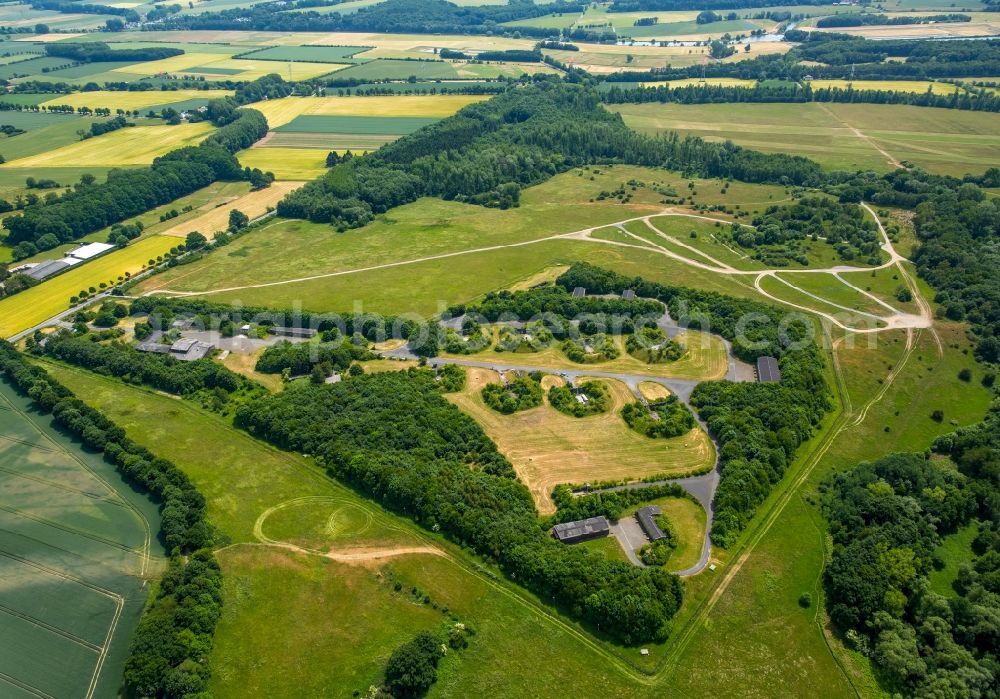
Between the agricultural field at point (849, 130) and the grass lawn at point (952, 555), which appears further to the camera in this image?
the agricultural field at point (849, 130)

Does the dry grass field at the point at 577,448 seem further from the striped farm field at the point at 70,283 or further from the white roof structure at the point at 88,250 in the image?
the white roof structure at the point at 88,250

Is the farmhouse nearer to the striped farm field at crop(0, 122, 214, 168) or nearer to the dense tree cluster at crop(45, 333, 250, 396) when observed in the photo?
the dense tree cluster at crop(45, 333, 250, 396)

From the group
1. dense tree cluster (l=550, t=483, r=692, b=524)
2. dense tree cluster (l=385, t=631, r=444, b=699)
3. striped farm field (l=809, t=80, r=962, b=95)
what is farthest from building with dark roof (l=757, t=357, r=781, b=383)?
striped farm field (l=809, t=80, r=962, b=95)

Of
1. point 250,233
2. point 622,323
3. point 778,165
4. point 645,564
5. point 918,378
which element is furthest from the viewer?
point 778,165

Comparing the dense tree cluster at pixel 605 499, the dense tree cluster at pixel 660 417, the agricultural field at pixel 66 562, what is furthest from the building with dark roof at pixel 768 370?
the agricultural field at pixel 66 562

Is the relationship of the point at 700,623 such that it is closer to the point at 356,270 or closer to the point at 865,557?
the point at 865,557

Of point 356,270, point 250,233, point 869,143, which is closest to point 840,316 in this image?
point 356,270
